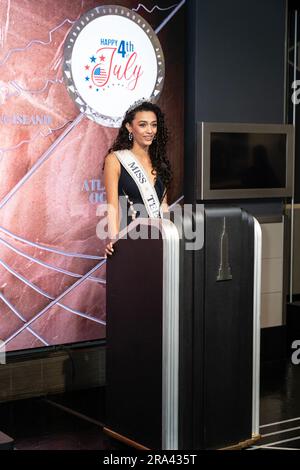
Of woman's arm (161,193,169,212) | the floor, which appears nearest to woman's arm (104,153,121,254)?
woman's arm (161,193,169,212)

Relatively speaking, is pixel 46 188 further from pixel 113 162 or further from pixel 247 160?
pixel 247 160

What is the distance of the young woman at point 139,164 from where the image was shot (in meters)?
3.96

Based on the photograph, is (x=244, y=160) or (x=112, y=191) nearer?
(x=112, y=191)

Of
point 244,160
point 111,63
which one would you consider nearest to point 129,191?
point 111,63

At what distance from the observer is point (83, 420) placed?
156 inches

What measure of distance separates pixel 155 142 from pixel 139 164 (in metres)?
0.18

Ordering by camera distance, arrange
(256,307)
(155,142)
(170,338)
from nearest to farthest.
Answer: (170,338), (256,307), (155,142)

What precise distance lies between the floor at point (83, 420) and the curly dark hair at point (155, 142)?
131 centimetres

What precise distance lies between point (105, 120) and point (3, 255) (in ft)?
3.26

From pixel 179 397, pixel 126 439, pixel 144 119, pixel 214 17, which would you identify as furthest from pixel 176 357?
pixel 214 17

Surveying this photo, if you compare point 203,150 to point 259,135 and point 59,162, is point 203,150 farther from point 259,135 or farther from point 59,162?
point 59,162

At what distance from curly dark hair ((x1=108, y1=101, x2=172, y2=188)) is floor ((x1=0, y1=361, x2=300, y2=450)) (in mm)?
1311

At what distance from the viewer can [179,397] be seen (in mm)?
3246

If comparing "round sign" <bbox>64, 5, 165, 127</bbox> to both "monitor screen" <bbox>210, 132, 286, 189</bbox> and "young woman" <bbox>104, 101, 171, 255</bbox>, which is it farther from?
"monitor screen" <bbox>210, 132, 286, 189</bbox>
